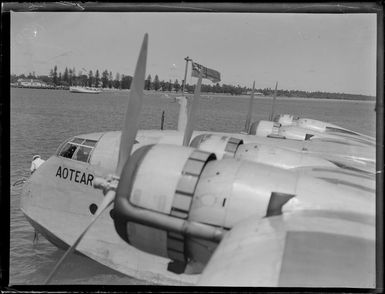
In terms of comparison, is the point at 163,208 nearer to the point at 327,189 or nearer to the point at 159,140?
the point at 327,189

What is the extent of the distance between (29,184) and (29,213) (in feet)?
3.09

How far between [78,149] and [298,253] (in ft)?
27.9

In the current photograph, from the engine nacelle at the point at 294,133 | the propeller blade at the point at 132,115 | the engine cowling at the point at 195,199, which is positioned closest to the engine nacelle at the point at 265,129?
the engine nacelle at the point at 294,133

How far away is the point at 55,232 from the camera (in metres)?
11.2

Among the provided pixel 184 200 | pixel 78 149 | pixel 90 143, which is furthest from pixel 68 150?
pixel 184 200

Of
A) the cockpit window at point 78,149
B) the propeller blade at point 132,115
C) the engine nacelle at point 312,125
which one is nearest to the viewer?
the propeller blade at point 132,115

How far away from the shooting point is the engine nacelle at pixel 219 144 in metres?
9.93

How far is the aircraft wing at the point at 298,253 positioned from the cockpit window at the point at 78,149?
7.02 metres

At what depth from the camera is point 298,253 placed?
417 cm

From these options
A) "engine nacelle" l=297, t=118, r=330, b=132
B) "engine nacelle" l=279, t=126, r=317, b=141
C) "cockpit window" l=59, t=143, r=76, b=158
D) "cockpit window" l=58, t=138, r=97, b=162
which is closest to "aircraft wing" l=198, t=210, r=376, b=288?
"cockpit window" l=58, t=138, r=97, b=162

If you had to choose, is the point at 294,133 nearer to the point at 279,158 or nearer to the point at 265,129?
the point at 265,129

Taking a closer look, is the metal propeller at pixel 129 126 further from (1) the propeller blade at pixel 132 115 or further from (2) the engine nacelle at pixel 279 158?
(2) the engine nacelle at pixel 279 158

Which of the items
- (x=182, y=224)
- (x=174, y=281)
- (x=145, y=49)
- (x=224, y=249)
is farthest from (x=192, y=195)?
(x=174, y=281)

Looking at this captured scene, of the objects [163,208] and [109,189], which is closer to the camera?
[163,208]
